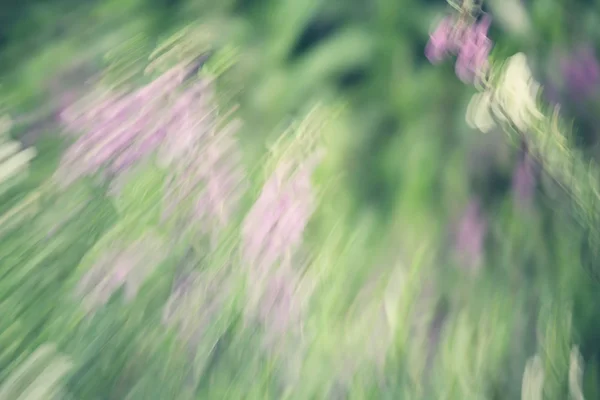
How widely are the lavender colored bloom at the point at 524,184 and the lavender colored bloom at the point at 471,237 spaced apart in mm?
29

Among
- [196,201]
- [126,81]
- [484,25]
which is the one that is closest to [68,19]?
[126,81]

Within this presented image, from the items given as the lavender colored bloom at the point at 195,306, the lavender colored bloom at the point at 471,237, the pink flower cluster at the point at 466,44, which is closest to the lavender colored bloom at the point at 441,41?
the pink flower cluster at the point at 466,44

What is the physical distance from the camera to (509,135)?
1.39 feet

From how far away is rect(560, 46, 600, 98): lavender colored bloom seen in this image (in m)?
0.43

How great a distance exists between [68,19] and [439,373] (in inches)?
16.3

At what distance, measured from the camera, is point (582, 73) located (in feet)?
1.43

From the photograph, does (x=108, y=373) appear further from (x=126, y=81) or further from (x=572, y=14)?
(x=572, y=14)

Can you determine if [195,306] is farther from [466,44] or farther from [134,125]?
[466,44]

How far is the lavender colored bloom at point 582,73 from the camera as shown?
0.43 metres

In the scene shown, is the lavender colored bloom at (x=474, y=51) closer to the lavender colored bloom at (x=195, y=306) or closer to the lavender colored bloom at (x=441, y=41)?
the lavender colored bloom at (x=441, y=41)

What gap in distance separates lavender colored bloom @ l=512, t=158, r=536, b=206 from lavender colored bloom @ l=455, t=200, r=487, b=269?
3cm

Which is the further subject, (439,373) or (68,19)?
(68,19)

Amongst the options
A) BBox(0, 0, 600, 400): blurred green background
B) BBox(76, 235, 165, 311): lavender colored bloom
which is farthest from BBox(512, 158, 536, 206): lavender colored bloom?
BBox(76, 235, 165, 311): lavender colored bloom

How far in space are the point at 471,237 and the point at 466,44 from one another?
137mm
